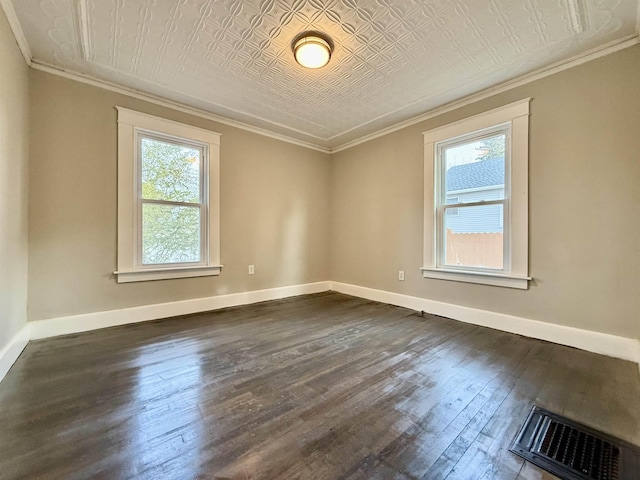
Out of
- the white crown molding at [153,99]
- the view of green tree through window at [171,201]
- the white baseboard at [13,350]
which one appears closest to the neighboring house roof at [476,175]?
the white crown molding at [153,99]

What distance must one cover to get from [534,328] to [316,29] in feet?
10.6

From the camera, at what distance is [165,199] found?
10.5 feet

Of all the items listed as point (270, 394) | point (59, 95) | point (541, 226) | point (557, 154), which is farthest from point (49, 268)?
point (557, 154)

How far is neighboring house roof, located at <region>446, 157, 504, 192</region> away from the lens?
2.92 metres

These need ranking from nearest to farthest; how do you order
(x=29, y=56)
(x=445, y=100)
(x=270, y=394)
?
1. (x=270, y=394)
2. (x=29, y=56)
3. (x=445, y=100)

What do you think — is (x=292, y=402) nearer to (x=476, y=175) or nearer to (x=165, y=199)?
(x=165, y=199)

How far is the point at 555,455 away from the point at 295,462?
3.74 ft

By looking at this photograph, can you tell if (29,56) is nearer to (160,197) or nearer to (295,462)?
(160,197)

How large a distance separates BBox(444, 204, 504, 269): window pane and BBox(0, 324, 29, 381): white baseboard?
402 cm

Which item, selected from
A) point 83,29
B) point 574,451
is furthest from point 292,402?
point 83,29

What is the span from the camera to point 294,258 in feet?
14.5

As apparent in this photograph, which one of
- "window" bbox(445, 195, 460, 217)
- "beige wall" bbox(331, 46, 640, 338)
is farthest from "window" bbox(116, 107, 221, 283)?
"beige wall" bbox(331, 46, 640, 338)

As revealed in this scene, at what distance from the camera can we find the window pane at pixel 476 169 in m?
2.92

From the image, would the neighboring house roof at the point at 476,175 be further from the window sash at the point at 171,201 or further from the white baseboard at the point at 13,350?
the white baseboard at the point at 13,350
